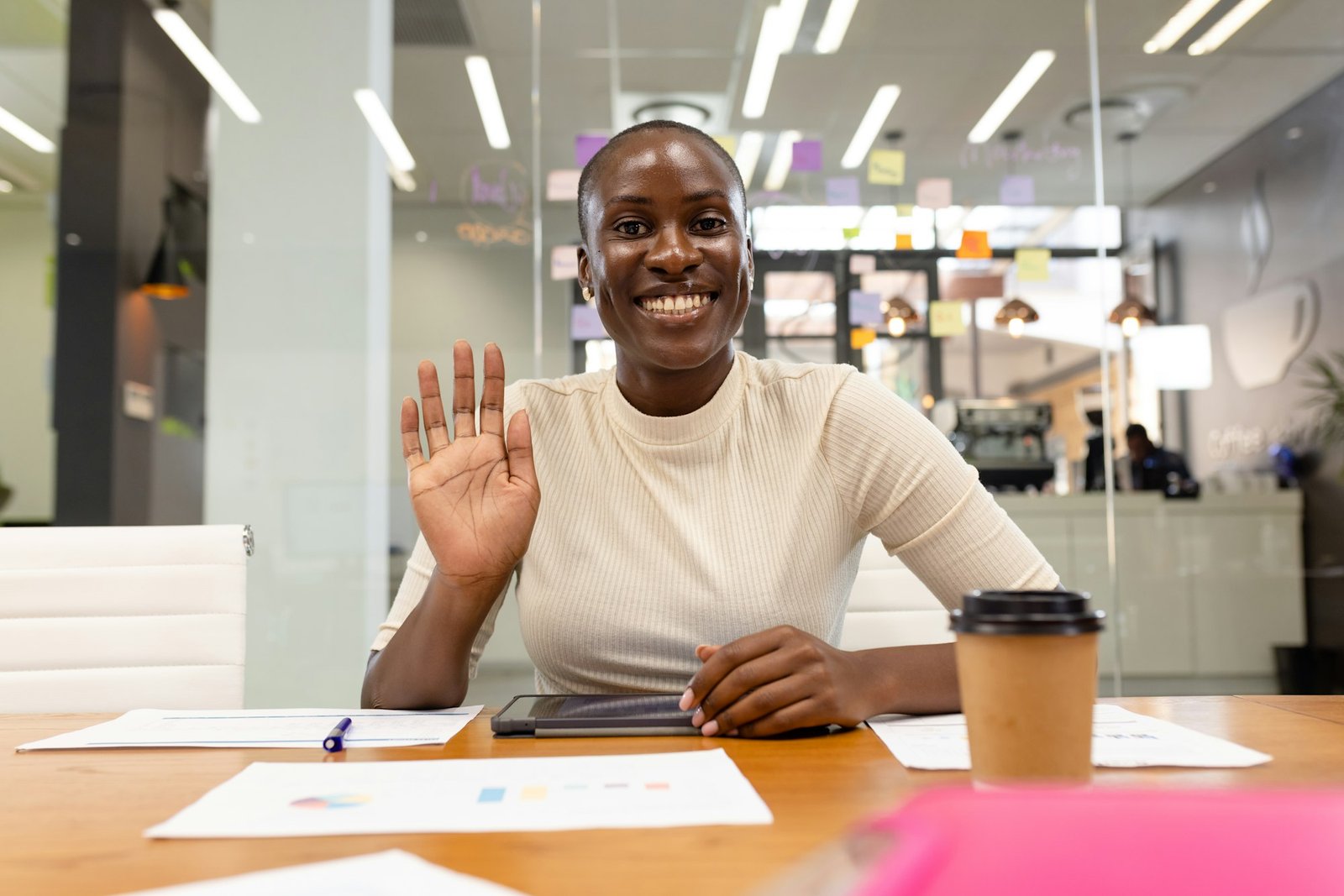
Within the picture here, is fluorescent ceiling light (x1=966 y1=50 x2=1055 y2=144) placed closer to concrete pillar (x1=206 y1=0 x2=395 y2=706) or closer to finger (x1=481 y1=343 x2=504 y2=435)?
concrete pillar (x1=206 y1=0 x2=395 y2=706)

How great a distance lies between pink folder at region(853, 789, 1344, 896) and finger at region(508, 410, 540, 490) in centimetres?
89

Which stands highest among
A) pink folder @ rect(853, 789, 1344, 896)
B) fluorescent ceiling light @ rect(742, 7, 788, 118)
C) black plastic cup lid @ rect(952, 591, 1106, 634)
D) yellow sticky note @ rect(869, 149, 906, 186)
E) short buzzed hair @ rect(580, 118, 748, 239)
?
fluorescent ceiling light @ rect(742, 7, 788, 118)

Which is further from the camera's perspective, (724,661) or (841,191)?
(841,191)

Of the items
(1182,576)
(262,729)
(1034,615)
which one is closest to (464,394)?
(262,729)

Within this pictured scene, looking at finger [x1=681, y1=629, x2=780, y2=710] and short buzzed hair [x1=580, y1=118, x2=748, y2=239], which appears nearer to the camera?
finger [x1=681, y1=629, x2=780, y2=710]

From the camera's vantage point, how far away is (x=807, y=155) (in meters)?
3.70

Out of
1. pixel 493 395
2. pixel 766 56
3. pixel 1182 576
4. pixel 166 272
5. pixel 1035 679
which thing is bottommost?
pixel 1182 576

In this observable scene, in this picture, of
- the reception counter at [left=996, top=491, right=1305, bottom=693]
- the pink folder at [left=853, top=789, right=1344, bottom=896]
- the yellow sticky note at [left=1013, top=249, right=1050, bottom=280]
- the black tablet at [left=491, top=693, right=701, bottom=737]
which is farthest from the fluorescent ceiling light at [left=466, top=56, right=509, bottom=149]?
the pink folder at [left=853, top=789, right=1344, bottom=896]

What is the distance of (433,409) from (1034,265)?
302 cm

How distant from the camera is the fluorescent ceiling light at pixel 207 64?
3527 mm

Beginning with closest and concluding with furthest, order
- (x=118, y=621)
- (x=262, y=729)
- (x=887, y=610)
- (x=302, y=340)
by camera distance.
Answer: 1. (x=262, y=729)
2. (x=118, y=621)
3. (x=887, y=610)
4. (x=302, y=340)

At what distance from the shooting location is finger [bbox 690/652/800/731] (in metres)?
0.90

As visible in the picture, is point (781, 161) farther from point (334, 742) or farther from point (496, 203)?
point (334, 742)

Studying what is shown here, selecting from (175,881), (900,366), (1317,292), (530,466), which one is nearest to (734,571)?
(530,466)
